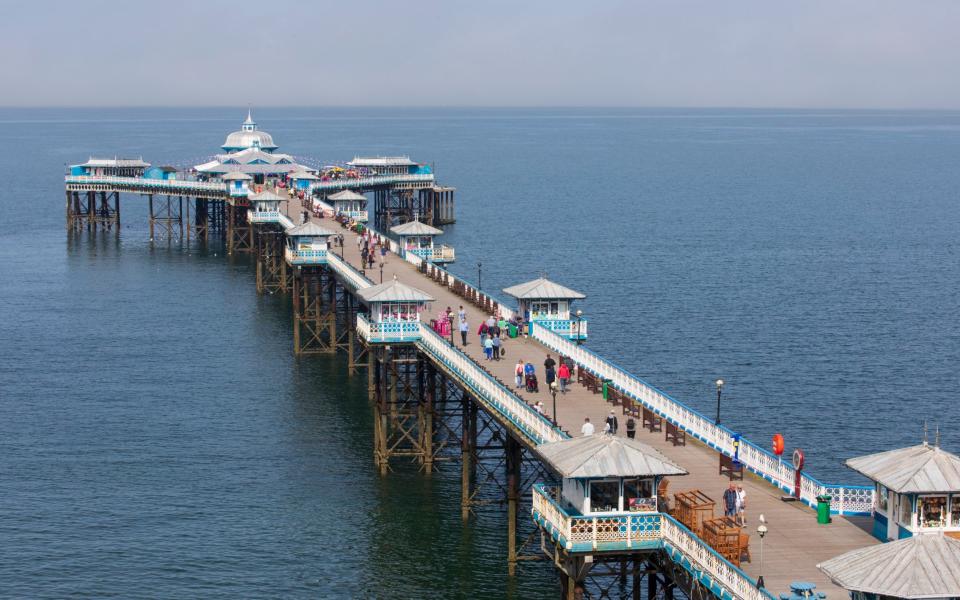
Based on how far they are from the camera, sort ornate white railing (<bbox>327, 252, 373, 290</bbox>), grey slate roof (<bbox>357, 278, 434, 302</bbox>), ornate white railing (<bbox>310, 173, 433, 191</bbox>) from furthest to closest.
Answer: ornate white railing (<bbox>310, 173, 433, 191</bbox>) < ornate white railing (<bbox>327, 252, 373, 290</bbox>) < grey slate roof (<bbox>357, 278, 434, 302</bbox>)

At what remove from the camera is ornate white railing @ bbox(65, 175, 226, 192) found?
391 ft

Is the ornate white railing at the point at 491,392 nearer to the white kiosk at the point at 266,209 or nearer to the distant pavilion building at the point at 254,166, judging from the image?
the white kiosk at the point at 266,209

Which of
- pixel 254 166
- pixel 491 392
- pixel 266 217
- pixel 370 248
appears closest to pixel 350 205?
pixel 266 217

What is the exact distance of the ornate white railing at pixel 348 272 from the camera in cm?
6425

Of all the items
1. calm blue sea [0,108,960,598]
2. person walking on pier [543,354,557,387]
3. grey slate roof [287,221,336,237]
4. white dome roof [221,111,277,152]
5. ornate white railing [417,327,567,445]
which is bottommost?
calm blue sea [0,108,960,598]

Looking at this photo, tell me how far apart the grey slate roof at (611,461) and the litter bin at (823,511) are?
3.29 m

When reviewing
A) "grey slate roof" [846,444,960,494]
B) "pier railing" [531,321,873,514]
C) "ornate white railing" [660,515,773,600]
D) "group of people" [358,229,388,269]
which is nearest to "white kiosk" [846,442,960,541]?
"grey slate roof" [846,444,960,494]

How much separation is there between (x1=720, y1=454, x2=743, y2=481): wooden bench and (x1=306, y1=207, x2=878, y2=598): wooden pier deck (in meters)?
0.21

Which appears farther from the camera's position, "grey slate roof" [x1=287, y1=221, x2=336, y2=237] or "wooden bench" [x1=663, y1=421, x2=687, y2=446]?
"grey slate roof" [x1=287, y1=221, x2=336, y2=237]

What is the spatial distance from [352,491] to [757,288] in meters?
50.6

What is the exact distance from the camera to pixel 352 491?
50.6 meters

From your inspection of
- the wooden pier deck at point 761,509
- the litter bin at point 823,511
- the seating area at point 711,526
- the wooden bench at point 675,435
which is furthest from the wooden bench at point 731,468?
the litter bin at point 823,511

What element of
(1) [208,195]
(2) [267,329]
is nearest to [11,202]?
(1) [208,195]

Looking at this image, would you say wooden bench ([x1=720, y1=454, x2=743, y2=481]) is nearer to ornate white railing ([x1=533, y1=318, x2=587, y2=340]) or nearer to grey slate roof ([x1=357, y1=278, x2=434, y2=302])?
ornate white railing ([x1=533, y1=318, x2=587, y2=340])
